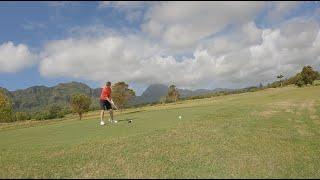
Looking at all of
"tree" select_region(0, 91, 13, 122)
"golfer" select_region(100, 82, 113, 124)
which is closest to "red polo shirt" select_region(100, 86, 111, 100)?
"golfer" select_region(100, 82, 113, 124)

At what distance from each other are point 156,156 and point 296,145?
7.39 meters

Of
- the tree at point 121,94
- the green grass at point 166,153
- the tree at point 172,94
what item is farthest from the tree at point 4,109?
the tree at point 172,94

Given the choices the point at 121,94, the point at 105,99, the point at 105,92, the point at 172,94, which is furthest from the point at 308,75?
the point at 105,99

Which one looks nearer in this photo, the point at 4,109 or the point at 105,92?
the point at 105,92

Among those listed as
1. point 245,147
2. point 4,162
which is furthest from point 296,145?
point 4,162

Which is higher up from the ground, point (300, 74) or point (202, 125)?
point (300, 74)

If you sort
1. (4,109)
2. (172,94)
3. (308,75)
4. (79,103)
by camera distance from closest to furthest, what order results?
(4,109)
(79,103)
(308,75)
(172,94)

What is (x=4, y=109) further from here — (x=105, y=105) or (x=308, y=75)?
(x=308, y=75)

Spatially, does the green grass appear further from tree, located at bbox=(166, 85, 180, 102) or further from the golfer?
tree, located at bbox=(166, 85, 180, 102)

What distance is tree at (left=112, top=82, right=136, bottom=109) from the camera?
89.8 metres

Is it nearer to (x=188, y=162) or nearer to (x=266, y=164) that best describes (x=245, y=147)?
(x=266, y=164)

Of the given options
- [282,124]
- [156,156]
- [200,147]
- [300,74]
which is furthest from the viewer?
[300,74]

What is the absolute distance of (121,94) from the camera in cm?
9094

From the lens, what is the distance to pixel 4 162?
14398 mm
